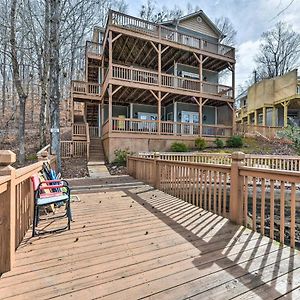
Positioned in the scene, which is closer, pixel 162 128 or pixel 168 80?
pixel 162 128

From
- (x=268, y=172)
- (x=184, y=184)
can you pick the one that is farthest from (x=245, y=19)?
(x=184, y=184)

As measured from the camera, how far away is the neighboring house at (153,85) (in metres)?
12.3

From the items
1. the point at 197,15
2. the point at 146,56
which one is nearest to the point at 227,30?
the point at 197,15

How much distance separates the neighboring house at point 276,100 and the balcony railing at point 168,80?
800 cm

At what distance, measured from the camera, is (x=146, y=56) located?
15.3 meters

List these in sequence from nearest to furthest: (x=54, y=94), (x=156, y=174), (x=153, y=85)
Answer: (x=156, y=174)
(x=54, y=94)
(x=153, y=85)

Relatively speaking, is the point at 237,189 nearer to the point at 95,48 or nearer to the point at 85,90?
the point at 85,90

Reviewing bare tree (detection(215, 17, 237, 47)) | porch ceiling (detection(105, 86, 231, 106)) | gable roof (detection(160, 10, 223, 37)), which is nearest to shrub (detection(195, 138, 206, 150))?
porch ceiling (detection(105, 86, 231, 106))

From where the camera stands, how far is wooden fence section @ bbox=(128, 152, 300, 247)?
281 centimetres

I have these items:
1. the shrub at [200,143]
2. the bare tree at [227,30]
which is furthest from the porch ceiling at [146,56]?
the bare tree at [227,30]

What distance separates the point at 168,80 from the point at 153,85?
1.51 meters

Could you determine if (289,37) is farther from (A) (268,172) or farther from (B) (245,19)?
(A) (268,172)

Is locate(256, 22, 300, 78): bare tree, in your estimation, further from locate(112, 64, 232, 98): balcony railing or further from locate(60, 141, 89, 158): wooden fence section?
locate(60, 141, 89, 158): wooden fence section

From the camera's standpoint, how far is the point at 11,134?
1933cm
